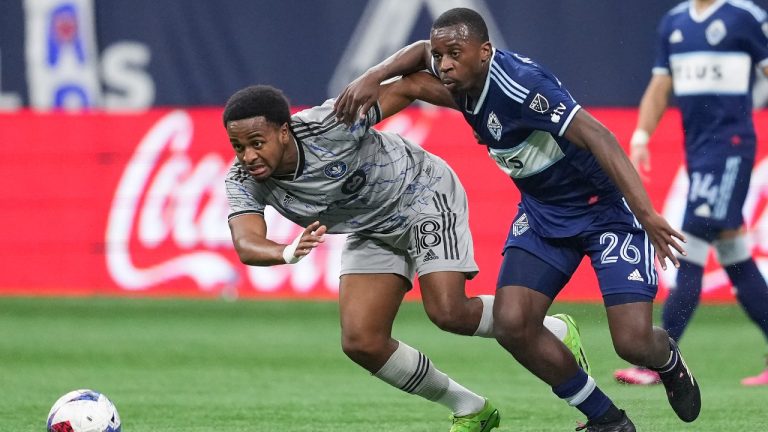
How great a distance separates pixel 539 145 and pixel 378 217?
37.4 inches

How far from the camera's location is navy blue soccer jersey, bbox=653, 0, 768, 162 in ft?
27.0

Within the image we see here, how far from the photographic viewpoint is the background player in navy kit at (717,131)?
8141 mm

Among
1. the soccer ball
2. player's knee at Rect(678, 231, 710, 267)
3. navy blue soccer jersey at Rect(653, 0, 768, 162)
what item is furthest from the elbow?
navy blue soccer jersey at Rect(653, 0, 768, 162)

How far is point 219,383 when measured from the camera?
27.2 feet

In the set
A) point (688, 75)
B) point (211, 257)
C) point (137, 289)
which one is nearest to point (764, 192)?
point (688, 75)

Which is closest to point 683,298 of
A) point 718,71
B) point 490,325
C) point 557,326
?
point 718,71

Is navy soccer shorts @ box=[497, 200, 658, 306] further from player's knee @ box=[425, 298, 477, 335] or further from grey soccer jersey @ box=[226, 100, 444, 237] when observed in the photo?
grey soccer jersey @ box=[226, 100, 444, 237]

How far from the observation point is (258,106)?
5699 millimetres

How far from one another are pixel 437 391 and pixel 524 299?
2.34 feet

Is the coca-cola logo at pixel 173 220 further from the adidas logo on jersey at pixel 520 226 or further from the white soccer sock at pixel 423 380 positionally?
the adidas logo on jersey at pixel 520 226

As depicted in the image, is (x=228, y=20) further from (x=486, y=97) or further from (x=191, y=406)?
(x=486, y=97)

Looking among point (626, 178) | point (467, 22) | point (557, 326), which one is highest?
point (467, 22)

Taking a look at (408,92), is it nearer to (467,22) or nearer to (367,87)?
(367,87)

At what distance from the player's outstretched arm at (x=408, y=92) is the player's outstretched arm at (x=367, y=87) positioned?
2.1 inches
